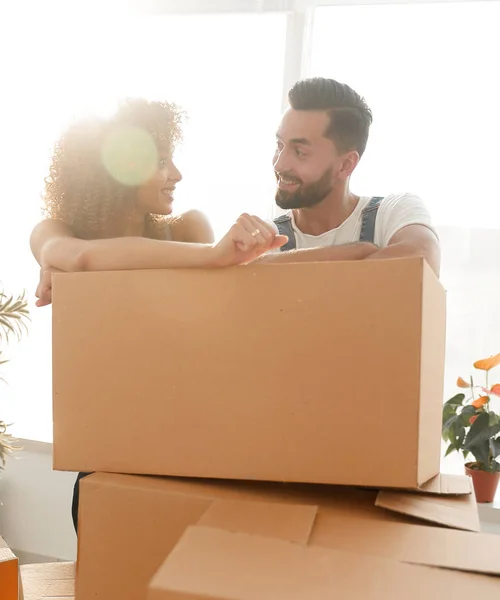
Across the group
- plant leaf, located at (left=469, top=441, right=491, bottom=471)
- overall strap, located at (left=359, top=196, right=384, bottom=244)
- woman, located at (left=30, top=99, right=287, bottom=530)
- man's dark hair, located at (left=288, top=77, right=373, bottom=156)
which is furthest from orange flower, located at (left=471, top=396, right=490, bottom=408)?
woman, located at (left=30, top=99, right=287, bottom=530)

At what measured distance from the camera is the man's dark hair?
1545 mm

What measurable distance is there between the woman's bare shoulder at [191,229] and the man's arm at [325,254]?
1.16 ft

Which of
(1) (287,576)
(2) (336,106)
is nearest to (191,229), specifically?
(2) (336,106)

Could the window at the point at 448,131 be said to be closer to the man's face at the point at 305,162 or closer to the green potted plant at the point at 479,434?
the green potted plant at the point at 479,434

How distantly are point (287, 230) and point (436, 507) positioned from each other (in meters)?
0.89

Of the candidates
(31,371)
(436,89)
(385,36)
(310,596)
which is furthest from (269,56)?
(310,596)

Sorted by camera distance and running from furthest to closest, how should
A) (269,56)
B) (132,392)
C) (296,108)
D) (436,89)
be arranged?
1. (269,56)
2. (436,89)
3. (296,108)
4. (132,392)

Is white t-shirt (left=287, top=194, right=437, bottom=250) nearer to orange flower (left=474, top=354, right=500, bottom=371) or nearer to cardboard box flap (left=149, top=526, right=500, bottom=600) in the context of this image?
orange flower (left=474, top=354, right=500, bottom=371)

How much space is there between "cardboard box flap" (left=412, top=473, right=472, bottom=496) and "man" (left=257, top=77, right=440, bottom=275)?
2.14ft

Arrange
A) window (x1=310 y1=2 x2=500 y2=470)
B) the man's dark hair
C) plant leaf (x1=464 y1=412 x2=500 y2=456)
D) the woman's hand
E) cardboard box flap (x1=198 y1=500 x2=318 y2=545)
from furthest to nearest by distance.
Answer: window (x1=310 y1=2 x2=500 y2=470)
plant leaf (x1=464 y1=412 x2=500 y2=456)
the man's dark hair
the woman's hand
cardboard box flap (x1=198 y1=500 x2=318 y2=545)

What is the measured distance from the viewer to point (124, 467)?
84 centimetres

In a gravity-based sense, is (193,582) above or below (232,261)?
below

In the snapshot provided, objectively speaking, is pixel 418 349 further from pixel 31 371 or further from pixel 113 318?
pixel 31 371

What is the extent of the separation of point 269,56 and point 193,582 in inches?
71.7
